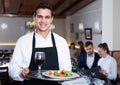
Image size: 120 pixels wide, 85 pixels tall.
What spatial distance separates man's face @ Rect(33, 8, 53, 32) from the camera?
166cm

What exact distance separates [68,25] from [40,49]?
10267mm

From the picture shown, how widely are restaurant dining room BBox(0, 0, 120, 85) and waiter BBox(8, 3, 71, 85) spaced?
0.05 ft

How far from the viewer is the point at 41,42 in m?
1.79

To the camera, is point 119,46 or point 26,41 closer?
point 26,41

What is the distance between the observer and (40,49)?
1774 mm

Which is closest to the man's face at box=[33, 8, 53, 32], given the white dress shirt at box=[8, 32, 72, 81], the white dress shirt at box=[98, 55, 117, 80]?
the white dress shirt at box=[8, 32, 72, 81]

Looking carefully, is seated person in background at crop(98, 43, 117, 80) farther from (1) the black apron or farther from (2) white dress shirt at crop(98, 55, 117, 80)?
(1) the black apron

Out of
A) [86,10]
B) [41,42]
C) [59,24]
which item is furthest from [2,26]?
[41,42]

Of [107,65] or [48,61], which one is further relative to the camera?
[107,65]

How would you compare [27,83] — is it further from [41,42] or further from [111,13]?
[111,13]

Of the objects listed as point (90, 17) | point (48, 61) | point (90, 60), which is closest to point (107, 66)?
point (90, 60)

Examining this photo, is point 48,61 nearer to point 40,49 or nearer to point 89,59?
point 40,49

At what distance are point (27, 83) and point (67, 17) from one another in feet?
33.9

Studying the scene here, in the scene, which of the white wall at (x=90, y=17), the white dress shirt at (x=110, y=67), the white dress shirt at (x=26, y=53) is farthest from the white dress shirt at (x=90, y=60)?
the white dress shirt at (x=26, y=53)
